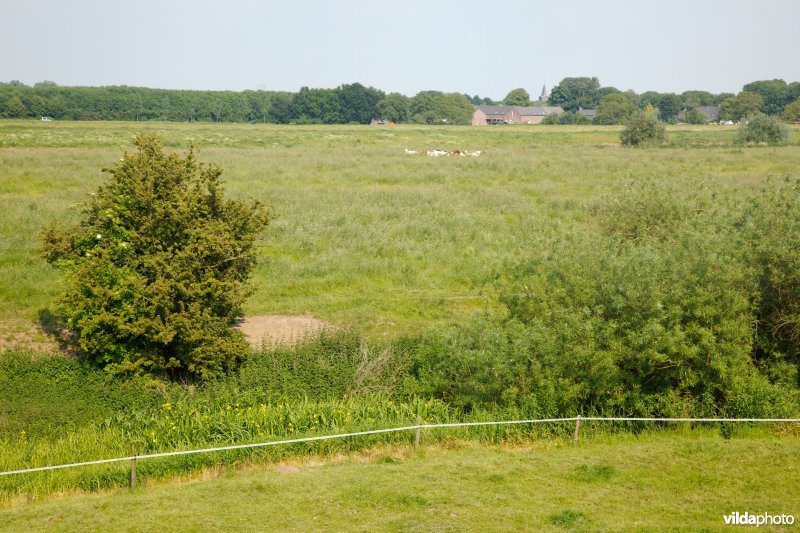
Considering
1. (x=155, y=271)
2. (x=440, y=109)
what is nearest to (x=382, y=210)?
(x=155, y=271)

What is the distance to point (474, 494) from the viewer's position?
11.2 metres

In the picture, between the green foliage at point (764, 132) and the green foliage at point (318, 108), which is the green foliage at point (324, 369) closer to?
the green foliage at point (764, 132)

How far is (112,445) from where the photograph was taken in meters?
14.4

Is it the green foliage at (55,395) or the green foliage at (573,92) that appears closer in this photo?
the green foliage at (55,395)

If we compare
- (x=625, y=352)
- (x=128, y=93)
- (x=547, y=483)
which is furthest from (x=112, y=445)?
(x=128, y=93)

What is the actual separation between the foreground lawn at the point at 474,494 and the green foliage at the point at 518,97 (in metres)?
186

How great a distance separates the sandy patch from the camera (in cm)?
1972

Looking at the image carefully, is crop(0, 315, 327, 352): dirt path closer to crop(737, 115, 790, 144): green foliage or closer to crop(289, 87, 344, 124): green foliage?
crop(737, 115, 790, 144): green foliage

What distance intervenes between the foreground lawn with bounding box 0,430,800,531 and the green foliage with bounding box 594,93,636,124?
12882cm

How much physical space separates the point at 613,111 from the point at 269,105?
69.8m

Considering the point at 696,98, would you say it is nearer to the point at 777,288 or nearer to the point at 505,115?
the point at 505,115

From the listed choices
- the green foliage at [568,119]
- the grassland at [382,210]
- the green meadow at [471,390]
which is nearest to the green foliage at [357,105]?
the green foliage at [568,119]

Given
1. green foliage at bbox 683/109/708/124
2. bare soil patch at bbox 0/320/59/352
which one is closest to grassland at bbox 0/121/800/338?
bare soil patch at bbox 0/320/59/352

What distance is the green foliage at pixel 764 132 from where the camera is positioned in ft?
240
